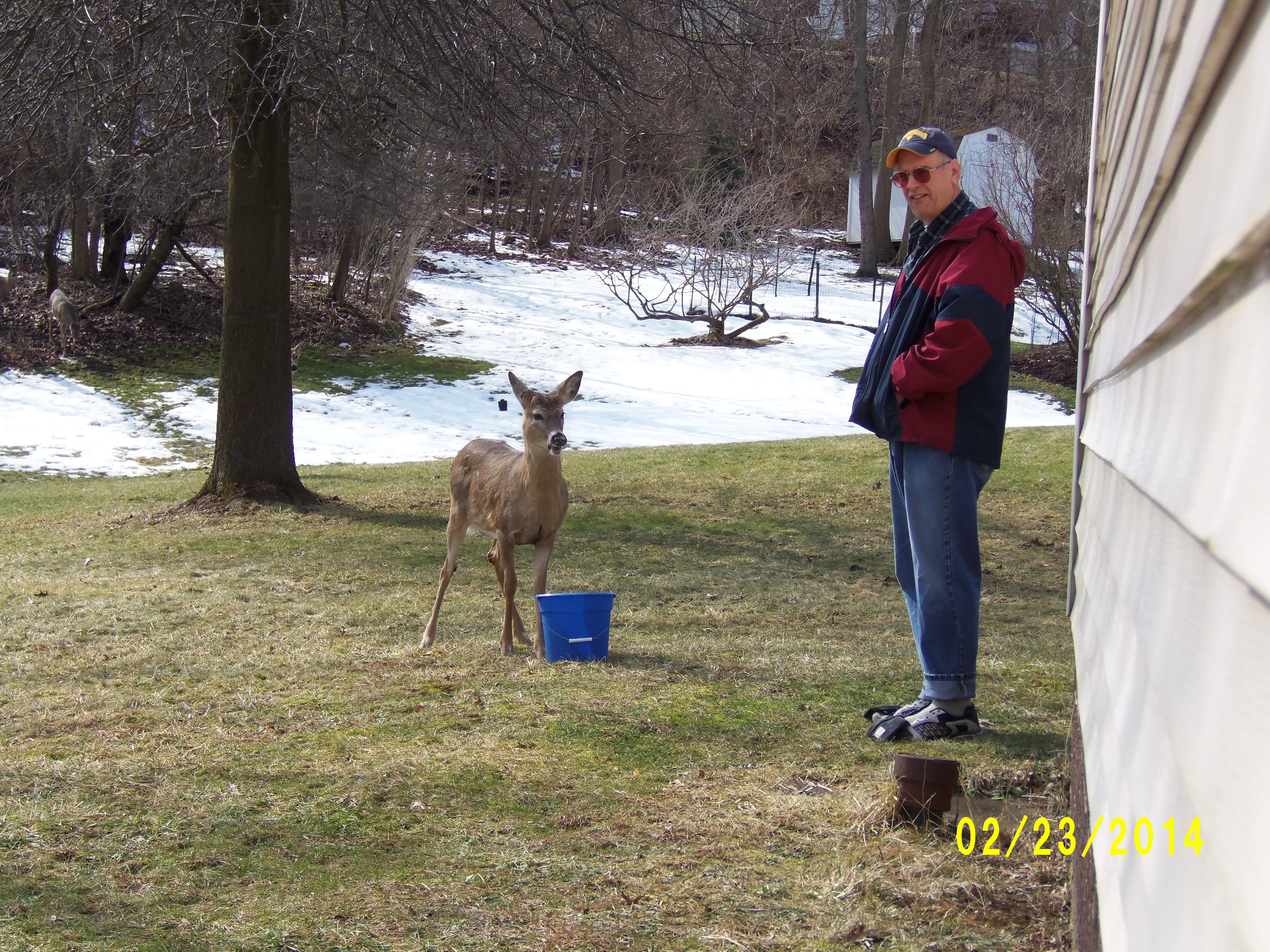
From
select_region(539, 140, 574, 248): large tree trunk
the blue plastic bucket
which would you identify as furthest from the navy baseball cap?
select_region(539, 140, 574, 248): large tree trunk

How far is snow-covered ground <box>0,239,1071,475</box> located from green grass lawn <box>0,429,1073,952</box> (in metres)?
8.49

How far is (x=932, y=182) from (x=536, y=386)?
18561 millimetres

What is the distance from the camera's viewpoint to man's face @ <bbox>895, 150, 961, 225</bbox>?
4.36 meters

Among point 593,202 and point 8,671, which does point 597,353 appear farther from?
point 8,671

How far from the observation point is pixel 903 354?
4.38m

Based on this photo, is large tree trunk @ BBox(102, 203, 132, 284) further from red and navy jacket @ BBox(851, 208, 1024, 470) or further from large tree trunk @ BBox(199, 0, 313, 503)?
red and navy jacket @ BBox(851, 208, 1024, 470)

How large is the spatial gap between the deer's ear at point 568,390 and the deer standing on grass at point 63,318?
18220 millimetres

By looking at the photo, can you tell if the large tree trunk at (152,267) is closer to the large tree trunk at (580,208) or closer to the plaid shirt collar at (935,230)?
the large tree trunk at (580,208)

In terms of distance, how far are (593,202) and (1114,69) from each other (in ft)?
126

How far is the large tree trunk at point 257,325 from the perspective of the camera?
462 inches

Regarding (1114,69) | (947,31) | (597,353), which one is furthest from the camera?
(947,31)

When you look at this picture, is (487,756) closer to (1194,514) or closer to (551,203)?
(1194,514)

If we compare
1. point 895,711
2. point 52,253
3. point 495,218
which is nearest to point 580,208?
point 495,218

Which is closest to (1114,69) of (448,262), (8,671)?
(8,671)
